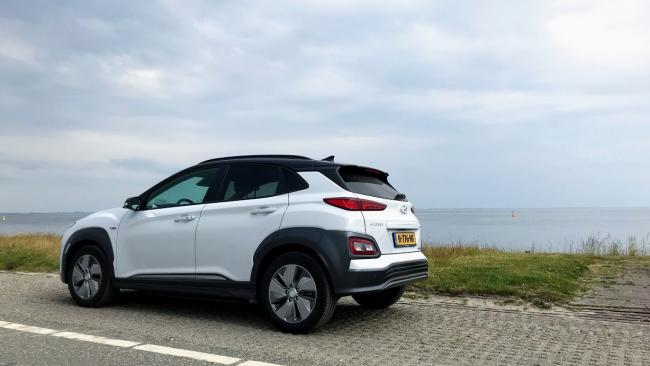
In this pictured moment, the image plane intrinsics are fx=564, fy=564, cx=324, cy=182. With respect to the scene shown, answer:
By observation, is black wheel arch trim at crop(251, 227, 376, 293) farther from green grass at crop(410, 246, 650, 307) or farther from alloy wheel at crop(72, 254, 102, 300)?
green grass at crop(410, 246, 650, 307)

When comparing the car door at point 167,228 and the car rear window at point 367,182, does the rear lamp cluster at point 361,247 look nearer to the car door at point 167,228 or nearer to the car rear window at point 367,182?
the car rear window at point 367,182

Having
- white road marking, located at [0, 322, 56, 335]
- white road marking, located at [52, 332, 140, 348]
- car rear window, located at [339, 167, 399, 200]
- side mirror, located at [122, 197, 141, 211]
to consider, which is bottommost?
white road marking, located at [52, 332, 140, 348]

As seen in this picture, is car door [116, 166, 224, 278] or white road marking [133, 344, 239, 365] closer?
white road marking [133, 344, 239, 365]

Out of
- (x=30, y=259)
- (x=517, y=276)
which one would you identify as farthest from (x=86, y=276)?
(x=30, y=259)

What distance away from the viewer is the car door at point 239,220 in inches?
227

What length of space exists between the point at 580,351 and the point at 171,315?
429 centimetres

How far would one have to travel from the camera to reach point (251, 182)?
20.3ft

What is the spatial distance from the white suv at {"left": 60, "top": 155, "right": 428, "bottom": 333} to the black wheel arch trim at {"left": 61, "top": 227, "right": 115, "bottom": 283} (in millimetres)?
17

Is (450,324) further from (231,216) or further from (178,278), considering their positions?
(178,278)

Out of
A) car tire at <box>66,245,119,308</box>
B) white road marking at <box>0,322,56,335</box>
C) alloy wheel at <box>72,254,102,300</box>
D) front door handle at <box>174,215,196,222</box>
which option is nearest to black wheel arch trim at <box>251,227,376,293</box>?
front door handle at <box>174,215,196,222</box>

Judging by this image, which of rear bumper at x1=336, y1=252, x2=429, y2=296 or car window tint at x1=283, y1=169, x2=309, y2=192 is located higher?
car window tint at x1=283, y1=169, x2=309, y2=192

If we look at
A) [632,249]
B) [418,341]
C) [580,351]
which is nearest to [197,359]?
[418,341]

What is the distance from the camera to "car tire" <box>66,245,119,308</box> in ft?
22.7

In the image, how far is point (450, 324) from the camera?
5.89 meters
